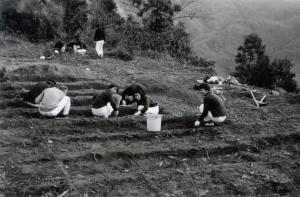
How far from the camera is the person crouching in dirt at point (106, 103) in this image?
8792 millimetres

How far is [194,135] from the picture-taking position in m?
8.23

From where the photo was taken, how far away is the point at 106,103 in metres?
8.91

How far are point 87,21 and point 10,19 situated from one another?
3.60 meters

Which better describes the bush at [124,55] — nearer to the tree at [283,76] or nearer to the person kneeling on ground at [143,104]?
the person kneeling on ground at [143,104]

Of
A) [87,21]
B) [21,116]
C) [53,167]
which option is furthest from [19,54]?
[53,167]

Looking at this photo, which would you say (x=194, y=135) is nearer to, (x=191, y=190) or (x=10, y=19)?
(x=191, y=190)

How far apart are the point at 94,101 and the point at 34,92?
50.2 inches

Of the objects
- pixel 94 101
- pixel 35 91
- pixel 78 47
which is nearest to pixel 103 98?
pixel 94 101

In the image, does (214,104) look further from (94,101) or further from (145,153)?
(94,101)

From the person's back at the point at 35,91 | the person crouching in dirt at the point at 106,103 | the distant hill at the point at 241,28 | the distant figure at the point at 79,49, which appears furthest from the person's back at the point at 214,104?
the distant hill at the point at 241,28

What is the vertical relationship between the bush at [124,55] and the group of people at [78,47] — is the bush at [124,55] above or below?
below

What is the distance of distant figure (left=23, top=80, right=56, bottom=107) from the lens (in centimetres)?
898

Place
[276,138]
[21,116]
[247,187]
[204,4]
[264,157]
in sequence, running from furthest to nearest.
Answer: [204,4] < [21,116] < [276,138] < [264,157] < [247,187]

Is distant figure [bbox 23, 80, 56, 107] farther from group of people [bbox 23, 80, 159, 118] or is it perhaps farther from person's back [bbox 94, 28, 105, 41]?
person's back [bbox 94, 28, 105, 41]
